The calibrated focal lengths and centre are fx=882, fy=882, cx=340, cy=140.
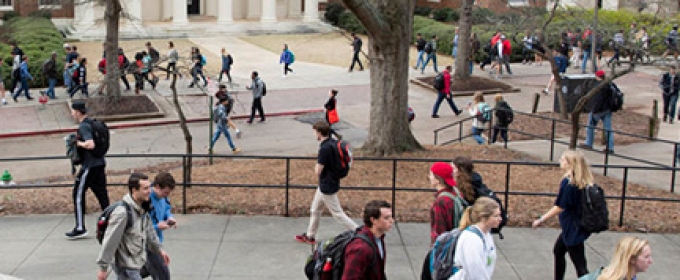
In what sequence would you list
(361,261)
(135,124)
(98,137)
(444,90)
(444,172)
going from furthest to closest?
(444,90) → (135,124) → (98,137) → (444,172) → (361,261)

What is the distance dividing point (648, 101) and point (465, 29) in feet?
19.1

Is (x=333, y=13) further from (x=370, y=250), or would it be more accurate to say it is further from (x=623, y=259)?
(x=623, y=259)

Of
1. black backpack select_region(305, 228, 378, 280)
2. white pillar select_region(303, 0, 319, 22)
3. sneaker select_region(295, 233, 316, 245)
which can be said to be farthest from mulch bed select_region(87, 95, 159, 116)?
white pillar select_region(303, 0, 319, 22)

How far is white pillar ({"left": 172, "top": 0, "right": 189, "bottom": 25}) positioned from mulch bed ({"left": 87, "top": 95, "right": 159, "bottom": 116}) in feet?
53.6

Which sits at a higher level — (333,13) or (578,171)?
(333,13)

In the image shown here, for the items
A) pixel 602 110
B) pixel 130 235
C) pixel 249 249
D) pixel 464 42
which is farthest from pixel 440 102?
pixel 130 235

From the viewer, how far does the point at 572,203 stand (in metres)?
8.23

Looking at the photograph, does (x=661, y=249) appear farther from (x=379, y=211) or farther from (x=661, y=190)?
(x=379, y=211)

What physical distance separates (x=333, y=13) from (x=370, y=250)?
128ft

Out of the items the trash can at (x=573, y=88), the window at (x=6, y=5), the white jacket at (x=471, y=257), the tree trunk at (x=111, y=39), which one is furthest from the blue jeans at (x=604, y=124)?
the window at (x=6, y=5)

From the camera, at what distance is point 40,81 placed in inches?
1083

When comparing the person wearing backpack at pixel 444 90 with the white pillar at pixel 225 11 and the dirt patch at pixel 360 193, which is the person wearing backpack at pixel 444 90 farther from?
the white pillar at pixel 225 11

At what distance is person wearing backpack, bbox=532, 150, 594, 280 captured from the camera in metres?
8.12

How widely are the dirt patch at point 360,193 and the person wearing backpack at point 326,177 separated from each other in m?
1.54
